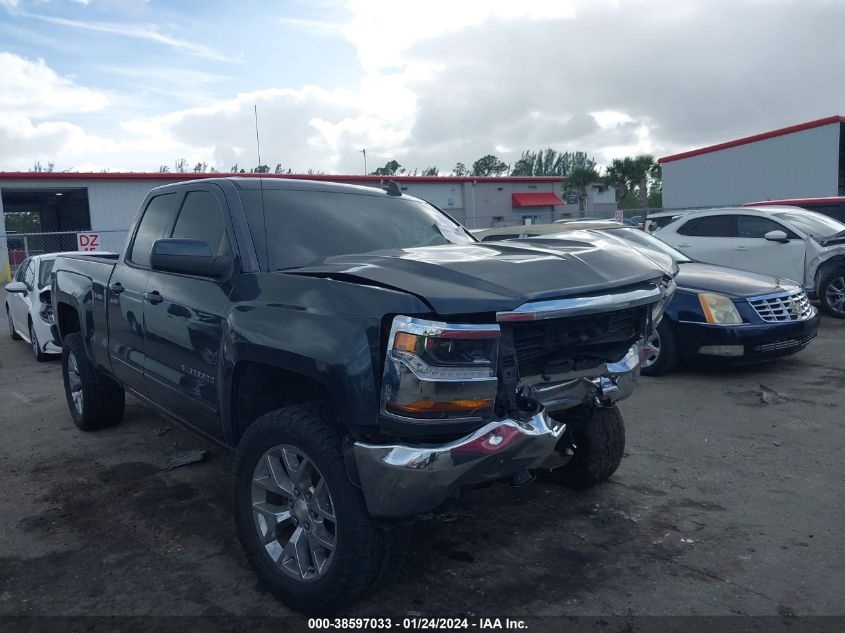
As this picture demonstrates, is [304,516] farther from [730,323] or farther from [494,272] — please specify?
[730,323]

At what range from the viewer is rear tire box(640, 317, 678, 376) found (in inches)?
283

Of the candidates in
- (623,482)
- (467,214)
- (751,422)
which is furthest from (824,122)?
(623,482)

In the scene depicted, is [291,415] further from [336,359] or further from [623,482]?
[623,482]

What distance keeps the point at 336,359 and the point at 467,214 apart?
40044 millimetres

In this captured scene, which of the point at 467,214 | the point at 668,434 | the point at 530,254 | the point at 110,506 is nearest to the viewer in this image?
the point at 530,254

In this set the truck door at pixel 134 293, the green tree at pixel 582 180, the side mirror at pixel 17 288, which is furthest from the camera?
the green tree at pixel 582 180

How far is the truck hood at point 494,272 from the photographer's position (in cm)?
277

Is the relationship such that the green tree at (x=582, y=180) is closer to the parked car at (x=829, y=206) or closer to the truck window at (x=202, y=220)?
the parked car at (x=829, y=206)

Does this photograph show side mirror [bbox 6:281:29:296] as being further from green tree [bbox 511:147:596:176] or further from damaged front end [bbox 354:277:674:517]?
green tree [bbox 511:147:596:176]

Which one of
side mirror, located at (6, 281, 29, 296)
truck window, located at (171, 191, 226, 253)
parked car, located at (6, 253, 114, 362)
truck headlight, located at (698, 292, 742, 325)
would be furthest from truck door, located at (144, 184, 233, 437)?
side mirror, located at (6, 281, 29, 296)

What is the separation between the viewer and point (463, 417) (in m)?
2.71

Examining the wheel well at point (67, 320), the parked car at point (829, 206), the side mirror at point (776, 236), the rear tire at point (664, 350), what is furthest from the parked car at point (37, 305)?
the parked car at point (829, 206)

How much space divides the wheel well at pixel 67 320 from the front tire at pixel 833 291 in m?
10.2

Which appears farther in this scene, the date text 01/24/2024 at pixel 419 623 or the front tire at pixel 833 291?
the front tire at pixel 833 291
